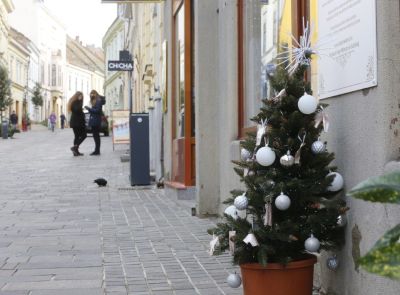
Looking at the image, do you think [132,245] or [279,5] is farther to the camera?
[132,245]

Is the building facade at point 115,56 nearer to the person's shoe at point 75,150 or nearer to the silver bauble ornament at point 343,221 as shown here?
the person's shoe at point 75,150

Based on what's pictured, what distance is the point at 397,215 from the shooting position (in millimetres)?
2773

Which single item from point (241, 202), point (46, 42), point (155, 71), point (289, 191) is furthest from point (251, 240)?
point (46, 42)

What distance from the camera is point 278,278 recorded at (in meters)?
3.26

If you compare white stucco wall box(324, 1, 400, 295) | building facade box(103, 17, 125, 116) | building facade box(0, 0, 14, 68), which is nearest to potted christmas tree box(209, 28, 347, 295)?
white stucco wall box(324, 1, 400, 295)

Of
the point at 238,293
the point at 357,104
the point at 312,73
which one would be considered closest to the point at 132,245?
the point at 238,293

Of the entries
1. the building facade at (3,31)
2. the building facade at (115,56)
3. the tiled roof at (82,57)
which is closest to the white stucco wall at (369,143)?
the building facade at (115,56)

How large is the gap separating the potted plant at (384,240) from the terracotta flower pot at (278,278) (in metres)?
1.72

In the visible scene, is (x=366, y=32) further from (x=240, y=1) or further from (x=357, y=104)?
(x=240, y=1)

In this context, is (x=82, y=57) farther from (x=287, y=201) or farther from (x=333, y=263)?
(x=287, y=201)

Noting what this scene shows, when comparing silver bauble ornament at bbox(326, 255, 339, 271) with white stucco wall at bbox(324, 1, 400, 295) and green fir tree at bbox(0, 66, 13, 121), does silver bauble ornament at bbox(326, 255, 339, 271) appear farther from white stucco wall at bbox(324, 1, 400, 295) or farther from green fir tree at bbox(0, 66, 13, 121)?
green fir tree at bbox(0, 66, 13, 121)

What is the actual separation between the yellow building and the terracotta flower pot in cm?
5419

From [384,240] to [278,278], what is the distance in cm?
179

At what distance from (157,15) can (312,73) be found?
11.3 meters
